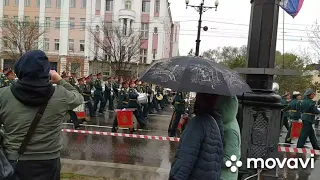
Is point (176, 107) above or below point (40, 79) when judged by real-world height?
below

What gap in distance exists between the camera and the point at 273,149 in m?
4.21

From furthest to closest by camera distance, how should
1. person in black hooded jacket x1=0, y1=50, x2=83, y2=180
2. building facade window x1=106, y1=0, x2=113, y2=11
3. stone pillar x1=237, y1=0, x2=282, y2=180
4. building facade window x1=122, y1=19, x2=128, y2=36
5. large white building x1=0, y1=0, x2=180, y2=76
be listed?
1. building facade window x1=106, y1=0, x2=113, y2=11
2. large white building x1=0, y1=0, x2=180, y2=76
3. building facade window x1=122, y1=19, x2=128, y2=36
4. stone pillar x1=237, y1=0, x2=282, y2=180
5. person in black hooded jacket x1=0, y1=50, x2=83, y2=180

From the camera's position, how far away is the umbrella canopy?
2.70 meters

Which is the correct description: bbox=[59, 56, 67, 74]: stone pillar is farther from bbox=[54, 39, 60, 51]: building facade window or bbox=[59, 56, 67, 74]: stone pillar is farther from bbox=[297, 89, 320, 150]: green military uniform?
bbox=[297, 89, 320, 150]: green military uniform

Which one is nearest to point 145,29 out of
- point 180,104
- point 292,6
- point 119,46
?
point 119,46

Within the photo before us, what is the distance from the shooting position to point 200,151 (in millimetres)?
2760

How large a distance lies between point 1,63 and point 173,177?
48.0m

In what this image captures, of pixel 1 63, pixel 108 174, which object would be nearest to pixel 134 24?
pixel 1 63

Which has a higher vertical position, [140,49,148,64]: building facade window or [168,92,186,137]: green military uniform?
[140,49,148,64]: building facade window

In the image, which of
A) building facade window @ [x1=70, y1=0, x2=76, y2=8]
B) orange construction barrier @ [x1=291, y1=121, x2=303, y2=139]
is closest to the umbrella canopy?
orange construction barrier @ [x1=291, y1=121, x2=303, y2=139]

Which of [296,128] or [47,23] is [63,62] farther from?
[296,128]

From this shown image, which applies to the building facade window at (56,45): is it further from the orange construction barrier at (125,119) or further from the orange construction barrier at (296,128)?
the orange construction barrier at (296,128)

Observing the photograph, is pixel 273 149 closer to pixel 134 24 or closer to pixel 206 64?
pixel 206 64

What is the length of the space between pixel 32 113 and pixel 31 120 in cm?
6
